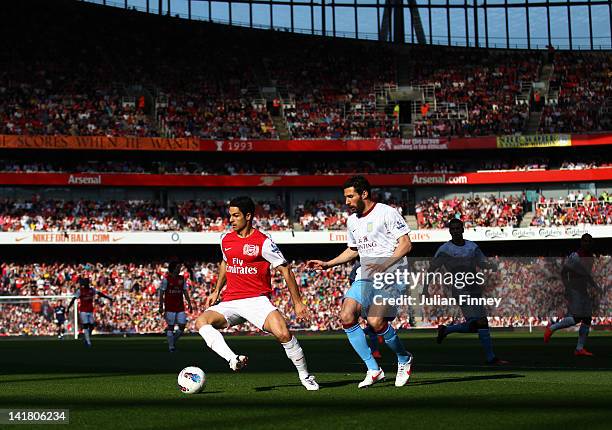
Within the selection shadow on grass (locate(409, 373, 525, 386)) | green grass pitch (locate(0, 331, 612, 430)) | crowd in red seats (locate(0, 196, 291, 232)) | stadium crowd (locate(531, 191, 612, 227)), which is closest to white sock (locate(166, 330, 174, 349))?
green grass pitch (locate(0, 331, 612, 430))

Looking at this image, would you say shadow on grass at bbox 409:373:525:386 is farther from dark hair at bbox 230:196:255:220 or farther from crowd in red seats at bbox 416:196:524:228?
crowd in red seats at bbox 416:196:524:228

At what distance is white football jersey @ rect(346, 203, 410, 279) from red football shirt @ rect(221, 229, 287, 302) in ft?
3.31

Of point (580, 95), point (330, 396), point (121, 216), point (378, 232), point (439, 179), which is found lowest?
point (330, 396)

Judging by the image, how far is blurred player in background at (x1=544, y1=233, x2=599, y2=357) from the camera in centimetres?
1789

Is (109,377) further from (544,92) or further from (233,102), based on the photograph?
(544,92)

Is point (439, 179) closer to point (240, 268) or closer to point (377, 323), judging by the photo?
point (377, 323)

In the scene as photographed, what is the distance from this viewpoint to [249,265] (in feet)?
36.0

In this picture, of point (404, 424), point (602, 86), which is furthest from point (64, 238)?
point (404, 424)

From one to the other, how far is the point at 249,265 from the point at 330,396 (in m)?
1.92

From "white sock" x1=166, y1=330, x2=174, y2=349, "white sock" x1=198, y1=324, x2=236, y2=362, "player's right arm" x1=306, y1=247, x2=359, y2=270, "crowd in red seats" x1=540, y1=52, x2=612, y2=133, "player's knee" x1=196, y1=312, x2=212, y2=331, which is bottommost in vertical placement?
"white sock" x1=166, y1=330, x2=174, y2=349

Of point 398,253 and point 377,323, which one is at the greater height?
point 398,253

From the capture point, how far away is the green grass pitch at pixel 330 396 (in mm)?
7719

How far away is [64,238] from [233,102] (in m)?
15.3

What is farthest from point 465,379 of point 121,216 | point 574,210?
point 574,210
